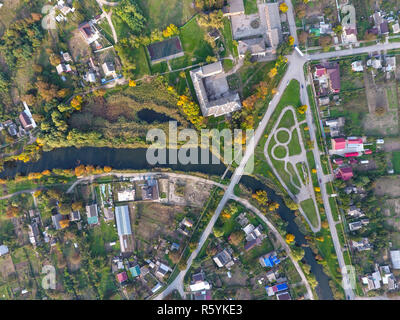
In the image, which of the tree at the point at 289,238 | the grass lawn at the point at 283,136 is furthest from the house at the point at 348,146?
the tree at the point at 289,238

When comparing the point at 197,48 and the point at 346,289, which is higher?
the point at 197,48

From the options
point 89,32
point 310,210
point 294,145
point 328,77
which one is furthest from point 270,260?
point 89,32

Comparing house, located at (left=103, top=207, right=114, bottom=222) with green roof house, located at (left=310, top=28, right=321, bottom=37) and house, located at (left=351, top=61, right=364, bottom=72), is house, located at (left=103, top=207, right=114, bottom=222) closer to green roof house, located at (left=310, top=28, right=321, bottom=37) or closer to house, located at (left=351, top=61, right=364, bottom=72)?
green roof house, located at (left=310, top=28, right=321, bottom=37)

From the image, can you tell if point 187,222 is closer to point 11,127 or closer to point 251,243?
point 251,243

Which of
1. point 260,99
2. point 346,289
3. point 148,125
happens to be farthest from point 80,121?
point 346,289

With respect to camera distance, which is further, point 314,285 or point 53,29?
point 53,29

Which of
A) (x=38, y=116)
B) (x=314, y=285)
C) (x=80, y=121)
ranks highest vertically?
(x=38, y=116)

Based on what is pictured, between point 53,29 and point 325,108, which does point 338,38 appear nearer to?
point 325,108
